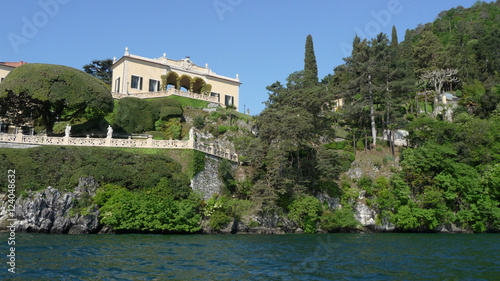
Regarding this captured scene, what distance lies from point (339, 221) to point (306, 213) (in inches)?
138

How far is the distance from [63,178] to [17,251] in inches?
484

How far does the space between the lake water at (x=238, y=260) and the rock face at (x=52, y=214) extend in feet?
6.89

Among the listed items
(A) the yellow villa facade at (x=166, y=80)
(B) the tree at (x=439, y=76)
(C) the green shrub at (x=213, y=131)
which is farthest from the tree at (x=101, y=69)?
(B) the tree at (x=439, y=76)

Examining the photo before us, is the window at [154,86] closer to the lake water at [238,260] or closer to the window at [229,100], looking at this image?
the window at [229,100]

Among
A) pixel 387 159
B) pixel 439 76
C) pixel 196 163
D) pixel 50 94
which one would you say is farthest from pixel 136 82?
pixel 439 76

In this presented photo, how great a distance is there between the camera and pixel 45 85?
36500 millimetres

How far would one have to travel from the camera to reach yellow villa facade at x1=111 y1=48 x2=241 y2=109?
5353 centimetres

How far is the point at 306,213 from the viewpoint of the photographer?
116ft

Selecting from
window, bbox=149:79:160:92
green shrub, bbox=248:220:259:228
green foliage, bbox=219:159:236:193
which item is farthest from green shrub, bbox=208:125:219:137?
green shrub, bbox=248:220:259:228

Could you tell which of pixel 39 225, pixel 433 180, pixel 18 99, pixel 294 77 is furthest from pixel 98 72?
pixel 433 180

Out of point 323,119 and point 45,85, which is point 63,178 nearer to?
point 45,85

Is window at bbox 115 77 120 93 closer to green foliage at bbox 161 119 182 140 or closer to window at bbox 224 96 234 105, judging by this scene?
green foliage at bbox 161 119 182 140

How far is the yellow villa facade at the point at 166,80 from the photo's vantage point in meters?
53.5

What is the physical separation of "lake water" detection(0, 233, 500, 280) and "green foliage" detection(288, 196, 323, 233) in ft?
32.2
